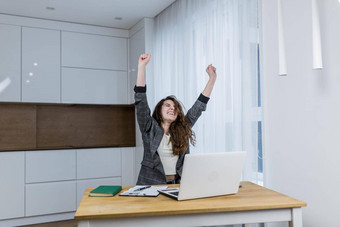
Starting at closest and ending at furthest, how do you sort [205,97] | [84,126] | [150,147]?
[150,147]
[205,97]
[84,126]

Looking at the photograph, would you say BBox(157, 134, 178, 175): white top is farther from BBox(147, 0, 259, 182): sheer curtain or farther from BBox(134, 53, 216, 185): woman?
BBox(147, 0, 259, 182): sheer curtain

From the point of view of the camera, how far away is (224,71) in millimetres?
2875

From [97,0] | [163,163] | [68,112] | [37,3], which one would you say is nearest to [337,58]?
[163,163]

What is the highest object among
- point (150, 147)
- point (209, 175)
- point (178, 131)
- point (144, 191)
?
point (178, 131)

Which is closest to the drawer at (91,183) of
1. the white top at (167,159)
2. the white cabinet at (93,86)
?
the white cabinet at (93,86)

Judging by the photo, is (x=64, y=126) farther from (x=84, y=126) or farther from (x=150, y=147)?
→ (x=150, y=147)

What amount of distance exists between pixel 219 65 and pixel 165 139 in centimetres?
88

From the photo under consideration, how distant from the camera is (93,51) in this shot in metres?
4.57

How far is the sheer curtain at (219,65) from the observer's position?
259 cm

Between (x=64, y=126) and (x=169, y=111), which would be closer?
(x=169, y=111)

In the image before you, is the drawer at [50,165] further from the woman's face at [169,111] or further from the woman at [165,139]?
the woman's face at [169,111]

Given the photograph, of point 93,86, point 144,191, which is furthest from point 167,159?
point 93,86

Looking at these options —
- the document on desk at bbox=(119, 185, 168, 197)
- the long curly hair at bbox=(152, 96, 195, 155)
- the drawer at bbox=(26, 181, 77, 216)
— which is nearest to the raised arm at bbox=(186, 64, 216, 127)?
the long curly hair at bbox=(152, 96, 195, 155)

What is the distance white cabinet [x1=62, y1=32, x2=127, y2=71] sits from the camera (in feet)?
14.5
